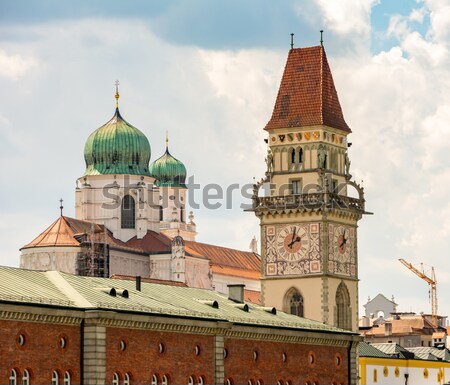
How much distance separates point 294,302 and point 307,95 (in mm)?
17899

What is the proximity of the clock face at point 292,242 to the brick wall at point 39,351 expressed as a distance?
49.8 metres

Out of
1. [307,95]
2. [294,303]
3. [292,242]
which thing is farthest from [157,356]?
[307,95]

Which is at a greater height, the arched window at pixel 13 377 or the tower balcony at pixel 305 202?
the tower balcony at pixel 305 202

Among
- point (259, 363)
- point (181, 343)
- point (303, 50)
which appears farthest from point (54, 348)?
point (303, 50)

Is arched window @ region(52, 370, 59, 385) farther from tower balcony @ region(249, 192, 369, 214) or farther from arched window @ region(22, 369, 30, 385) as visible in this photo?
tower balcony @ region(249, 192, 369, 214)

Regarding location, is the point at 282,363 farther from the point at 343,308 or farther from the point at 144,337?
the point at 343,308

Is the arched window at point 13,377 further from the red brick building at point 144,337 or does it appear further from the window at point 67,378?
the window at point 67,378

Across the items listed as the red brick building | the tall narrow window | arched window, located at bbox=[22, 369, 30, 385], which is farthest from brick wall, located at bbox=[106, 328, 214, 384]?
the tall narrow window

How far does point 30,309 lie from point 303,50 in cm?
6294

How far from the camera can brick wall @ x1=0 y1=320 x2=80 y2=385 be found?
104 metres

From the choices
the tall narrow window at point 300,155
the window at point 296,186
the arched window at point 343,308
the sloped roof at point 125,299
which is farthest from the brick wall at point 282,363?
the tall narrow window at point 300,155

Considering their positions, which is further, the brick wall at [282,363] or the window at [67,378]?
the brick wall at [282,363]

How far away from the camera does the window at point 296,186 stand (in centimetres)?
15938

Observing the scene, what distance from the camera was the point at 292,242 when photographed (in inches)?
6230
